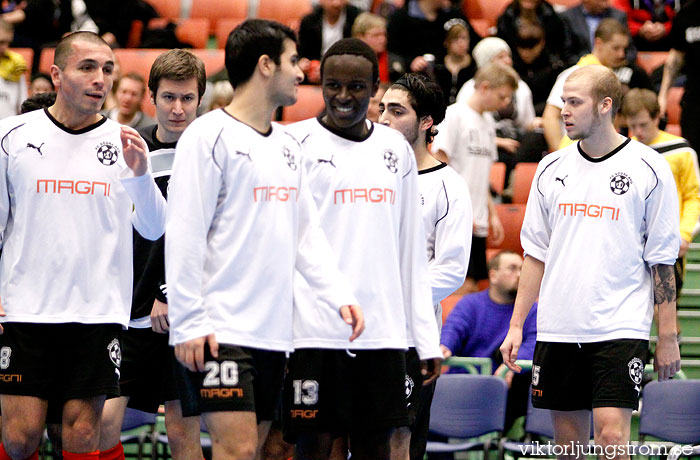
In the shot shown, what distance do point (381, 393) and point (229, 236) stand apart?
103cm

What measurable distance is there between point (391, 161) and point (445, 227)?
108cm

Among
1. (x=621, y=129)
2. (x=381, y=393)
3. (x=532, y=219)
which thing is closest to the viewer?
(x=381, y=393)

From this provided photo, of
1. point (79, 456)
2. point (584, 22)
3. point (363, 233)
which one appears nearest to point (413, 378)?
point (363, 233)

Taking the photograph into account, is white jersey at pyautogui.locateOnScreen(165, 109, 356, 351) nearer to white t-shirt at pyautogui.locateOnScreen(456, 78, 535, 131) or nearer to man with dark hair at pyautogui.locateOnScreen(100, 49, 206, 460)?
man with dark hair at pyautogui.locateOnScreen(100, 49, 206, 460)

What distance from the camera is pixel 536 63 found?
41.4 ft

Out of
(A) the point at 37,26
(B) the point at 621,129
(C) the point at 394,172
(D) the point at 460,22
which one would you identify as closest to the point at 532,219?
(C) the point at 394,172

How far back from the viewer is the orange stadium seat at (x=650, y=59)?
44.1ft

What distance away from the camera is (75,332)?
571 cm

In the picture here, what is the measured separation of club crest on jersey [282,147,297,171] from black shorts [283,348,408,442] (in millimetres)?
817

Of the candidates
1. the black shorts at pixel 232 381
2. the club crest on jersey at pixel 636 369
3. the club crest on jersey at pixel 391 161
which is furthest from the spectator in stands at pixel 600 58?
the black shorts at pixel 232 381

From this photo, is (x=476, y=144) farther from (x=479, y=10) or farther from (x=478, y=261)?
(x=479, y=10)

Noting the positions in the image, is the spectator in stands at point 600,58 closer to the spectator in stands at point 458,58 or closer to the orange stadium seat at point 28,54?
the spectator in stands at point 458,58

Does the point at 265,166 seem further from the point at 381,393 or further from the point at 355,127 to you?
the point at 381,393

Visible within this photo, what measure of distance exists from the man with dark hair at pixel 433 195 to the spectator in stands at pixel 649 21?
8.12 meters
